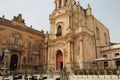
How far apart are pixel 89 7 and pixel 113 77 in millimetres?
19149

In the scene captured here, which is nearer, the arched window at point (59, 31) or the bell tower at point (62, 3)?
the arched window at point (59, 31)

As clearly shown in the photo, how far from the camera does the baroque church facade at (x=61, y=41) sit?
2533cm

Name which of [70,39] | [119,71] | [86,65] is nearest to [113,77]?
[119,71]

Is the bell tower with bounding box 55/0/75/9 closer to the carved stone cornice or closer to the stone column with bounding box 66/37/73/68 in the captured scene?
the carved stone cornice

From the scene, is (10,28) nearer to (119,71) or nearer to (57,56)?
(57,56)

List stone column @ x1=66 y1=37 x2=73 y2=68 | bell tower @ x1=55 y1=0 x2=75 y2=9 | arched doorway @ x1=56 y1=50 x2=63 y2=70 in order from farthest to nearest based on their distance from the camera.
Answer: bell tower @ x1=55 y1=0 x2=75 y2=9 < arched doorway @ x1=56 y1=50 x2=63 y2=70 < stone column @ x1=66 y1=37 x2=73 y2=68

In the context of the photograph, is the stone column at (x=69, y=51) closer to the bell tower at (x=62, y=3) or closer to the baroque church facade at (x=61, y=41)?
the baroque church facade at (x=61, y=41)

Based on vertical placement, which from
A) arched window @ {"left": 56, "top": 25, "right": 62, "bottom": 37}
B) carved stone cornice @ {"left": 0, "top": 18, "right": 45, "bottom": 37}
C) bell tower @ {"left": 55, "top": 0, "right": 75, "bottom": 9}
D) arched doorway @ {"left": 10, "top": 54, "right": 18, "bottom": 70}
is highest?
bell tower @ {"left": 55, "top": 0, "right": 75, "bottom": 9}

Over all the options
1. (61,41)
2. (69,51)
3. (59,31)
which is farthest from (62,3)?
(69,51)

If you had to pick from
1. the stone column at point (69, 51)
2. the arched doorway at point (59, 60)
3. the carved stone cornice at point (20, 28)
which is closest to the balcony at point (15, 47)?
the carved stone cornice at point (20, 28)

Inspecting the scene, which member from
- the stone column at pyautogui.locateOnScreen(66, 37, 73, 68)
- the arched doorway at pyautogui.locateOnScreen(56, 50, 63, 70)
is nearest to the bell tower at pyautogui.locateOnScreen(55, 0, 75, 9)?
the stone column at pyautogui.locateOnScreen(66, 37, 73, 68)

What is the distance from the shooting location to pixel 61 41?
2823cm

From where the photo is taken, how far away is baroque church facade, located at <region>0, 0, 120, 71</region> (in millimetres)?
25328

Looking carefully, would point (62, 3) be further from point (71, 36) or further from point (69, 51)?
point (69, 51)
